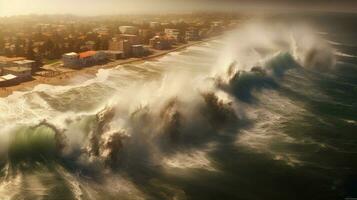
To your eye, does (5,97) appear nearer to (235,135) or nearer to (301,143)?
(235,135)

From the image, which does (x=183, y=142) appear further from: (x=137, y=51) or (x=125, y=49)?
(x=137, y=51)

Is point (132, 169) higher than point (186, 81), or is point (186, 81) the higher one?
point (186, 81)

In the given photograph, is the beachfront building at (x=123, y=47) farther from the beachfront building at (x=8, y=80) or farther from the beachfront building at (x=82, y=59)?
the beachfront building at (x=8, y=80)

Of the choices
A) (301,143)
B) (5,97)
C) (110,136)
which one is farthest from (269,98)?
(5,97)

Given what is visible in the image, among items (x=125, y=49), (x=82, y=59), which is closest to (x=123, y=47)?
(x=125, y=49)

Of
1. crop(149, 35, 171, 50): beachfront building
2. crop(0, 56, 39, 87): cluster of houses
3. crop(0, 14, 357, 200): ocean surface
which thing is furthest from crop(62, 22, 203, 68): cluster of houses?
crop(0, 14, 357, 200): ocean surface

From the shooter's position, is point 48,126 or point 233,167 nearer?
point 233,167
